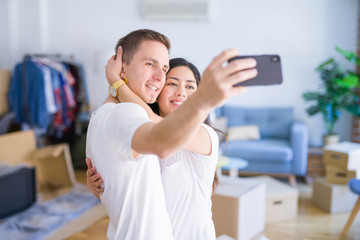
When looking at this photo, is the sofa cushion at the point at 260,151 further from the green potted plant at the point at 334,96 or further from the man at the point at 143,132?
the man at the point at 143,132

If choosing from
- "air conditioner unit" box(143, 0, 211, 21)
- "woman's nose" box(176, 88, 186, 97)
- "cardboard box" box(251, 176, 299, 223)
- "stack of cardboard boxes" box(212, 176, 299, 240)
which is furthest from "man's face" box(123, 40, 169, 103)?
"air conditioner unit" box(143, 0, 211, 21)

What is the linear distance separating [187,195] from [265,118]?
3449 mm

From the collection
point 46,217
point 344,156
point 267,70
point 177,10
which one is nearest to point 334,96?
point 344,156

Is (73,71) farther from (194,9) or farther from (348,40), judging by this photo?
(348,40)

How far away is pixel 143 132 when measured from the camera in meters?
0.59

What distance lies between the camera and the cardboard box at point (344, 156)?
285 centimetres

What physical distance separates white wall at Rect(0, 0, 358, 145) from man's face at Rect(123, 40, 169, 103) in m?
3.61

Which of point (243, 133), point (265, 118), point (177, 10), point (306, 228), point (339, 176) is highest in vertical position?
point (177, 10)

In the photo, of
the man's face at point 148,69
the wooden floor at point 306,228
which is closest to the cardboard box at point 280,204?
the wooden floor at point 306,228

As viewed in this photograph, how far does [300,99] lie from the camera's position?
4410mm

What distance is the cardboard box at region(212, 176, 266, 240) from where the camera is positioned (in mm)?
2143

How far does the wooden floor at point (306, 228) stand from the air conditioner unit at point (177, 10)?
2829mm

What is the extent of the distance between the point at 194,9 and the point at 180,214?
392 cm

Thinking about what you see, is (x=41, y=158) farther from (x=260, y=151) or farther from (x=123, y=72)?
(x=123, y=72)
